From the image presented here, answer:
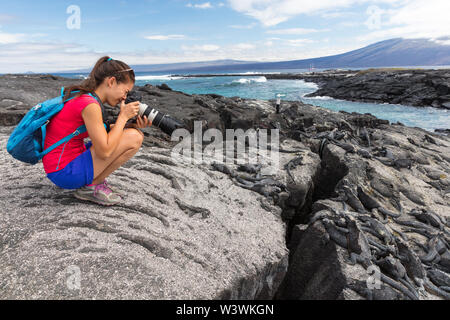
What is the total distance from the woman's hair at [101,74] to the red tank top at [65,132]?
0.39 feet

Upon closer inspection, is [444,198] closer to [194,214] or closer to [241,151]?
[241,151]

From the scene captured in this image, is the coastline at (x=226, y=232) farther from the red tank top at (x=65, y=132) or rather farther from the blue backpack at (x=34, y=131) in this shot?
the blue backpack at (x=34, y=131)

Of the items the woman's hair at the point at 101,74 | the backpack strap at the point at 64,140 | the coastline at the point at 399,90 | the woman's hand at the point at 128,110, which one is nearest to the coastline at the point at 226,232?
the backpack strap at the point at 64,140

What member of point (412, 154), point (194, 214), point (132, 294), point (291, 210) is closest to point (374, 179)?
point (291, 210)

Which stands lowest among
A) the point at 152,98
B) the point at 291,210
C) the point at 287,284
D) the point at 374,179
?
the point at 287,284

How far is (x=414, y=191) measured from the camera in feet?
16.6

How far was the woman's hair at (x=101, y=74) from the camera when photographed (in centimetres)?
229

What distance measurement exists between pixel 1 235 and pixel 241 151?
15.6 feet

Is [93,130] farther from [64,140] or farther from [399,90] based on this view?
[399,90]

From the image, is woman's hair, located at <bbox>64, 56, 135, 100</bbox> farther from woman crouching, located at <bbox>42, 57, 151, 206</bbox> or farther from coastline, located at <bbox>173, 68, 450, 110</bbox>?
coastline, located at <bbox>173, 68, 450, 110</bbox>

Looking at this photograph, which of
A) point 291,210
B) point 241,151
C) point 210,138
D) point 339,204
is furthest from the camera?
point 210,138

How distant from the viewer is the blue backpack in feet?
7.34

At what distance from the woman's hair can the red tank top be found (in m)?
0.12

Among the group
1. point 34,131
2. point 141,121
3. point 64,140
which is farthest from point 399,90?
point 34,131
